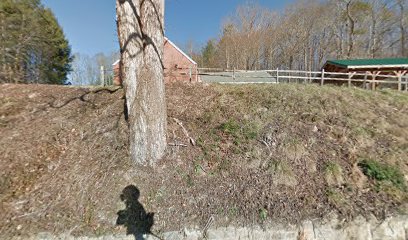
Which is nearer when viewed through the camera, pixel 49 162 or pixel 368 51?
pixel 49 162

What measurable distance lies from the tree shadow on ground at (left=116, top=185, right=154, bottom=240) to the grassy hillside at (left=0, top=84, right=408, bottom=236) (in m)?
0.10

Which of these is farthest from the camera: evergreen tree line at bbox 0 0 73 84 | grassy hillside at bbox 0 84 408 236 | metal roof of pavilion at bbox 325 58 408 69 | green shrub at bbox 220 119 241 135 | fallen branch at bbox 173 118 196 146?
metal roof of pavilion at bbox 325 58 408 69

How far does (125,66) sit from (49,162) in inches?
111

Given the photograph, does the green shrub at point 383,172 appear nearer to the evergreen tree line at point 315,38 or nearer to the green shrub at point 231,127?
the green shrub at point 231,127

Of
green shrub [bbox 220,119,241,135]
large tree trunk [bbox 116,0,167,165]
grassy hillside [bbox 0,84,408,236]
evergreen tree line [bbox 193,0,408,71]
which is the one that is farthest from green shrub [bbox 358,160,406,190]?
evergreen tree line [bbox 193,0,408,71]

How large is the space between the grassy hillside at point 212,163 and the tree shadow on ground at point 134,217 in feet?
0.33

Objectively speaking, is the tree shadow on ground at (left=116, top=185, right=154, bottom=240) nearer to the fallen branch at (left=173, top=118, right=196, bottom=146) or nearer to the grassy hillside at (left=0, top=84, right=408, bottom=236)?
the grassy hillside at (left=0, top=84, right=408, bottom=236)

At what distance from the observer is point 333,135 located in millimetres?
6008

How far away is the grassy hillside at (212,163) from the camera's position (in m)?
4.26

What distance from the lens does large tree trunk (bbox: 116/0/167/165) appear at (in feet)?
14.9

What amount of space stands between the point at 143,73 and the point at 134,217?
9.03 ft

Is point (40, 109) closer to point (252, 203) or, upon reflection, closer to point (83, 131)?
point (83, 131)

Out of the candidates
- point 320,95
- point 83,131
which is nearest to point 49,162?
point 83,131

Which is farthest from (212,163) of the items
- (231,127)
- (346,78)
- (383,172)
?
(346,78)
